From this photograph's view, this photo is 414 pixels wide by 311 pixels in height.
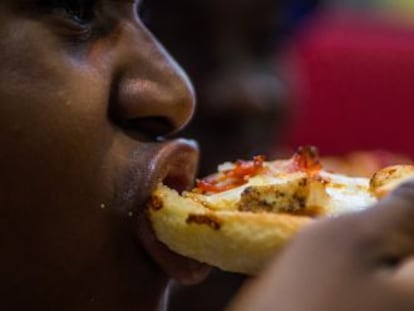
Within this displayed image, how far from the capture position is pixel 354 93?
3.08 metres

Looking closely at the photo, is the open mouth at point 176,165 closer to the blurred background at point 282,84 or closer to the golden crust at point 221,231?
the golden crust at point 221,231

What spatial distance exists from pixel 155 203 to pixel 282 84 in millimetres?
1494

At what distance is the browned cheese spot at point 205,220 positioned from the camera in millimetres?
761

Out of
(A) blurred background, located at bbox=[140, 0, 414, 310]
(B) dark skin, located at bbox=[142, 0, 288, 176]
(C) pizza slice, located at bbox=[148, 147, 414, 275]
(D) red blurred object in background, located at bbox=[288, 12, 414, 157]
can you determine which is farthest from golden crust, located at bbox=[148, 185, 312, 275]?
(D) red blurred object in background, located at bbox=[288, 12, 414, 157]

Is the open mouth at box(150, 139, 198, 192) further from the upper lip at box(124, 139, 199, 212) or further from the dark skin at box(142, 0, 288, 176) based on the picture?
the dark skin at box(142, 0, 288, 176)

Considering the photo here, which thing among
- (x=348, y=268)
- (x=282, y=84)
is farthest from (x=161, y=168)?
(x=282, y=84)

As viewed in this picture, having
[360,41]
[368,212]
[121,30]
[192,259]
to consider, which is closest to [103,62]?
[121,30]

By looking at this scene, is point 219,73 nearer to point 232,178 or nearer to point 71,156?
point 232,178

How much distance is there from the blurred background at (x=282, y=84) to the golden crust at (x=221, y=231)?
0.86 metres

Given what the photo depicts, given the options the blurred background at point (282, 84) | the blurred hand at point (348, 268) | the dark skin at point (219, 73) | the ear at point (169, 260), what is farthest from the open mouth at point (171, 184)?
the dark skin at point (219, 73)

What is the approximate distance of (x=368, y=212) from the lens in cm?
58

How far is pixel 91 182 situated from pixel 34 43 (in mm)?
116

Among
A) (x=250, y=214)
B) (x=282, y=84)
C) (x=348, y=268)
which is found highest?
(x=348, y=268)

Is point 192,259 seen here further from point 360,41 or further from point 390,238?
point 360,41
